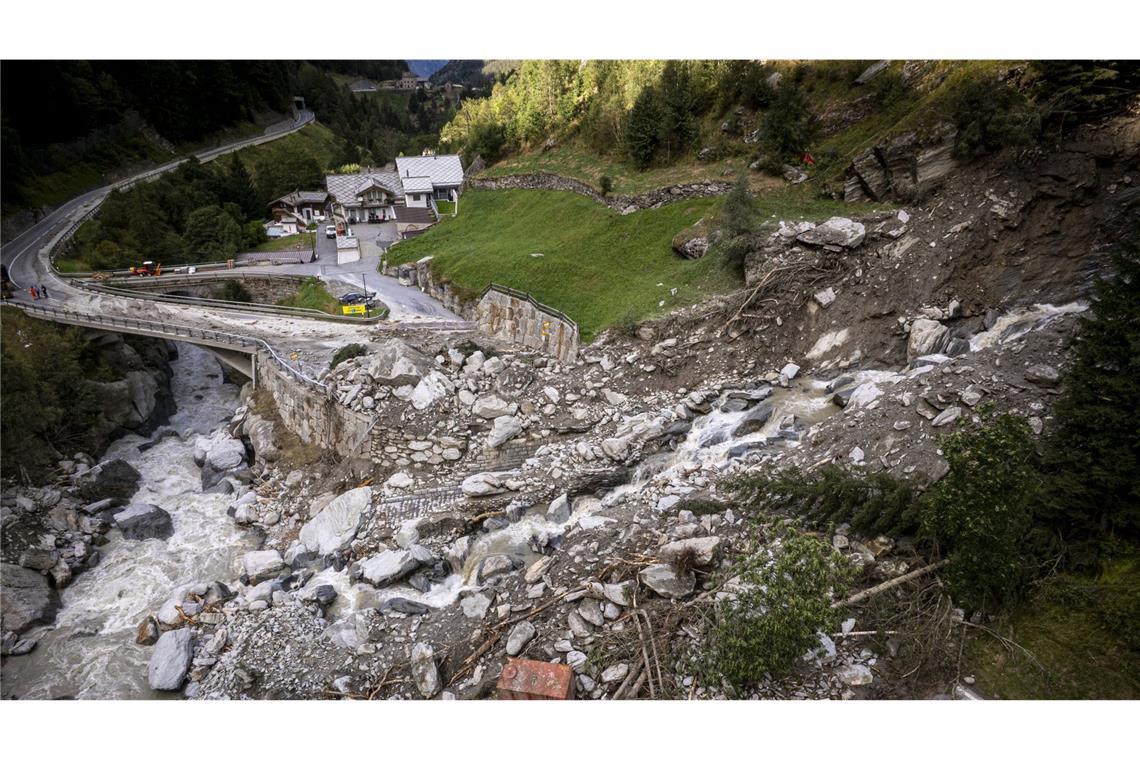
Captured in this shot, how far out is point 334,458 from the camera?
62.4 ft

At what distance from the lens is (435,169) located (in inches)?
1845

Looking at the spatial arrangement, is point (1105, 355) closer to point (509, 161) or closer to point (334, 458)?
point (334, 458)

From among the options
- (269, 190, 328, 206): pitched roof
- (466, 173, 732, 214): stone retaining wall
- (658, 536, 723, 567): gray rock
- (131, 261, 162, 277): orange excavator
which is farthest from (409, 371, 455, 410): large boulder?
(269, 190, 328, 206): pitched roof

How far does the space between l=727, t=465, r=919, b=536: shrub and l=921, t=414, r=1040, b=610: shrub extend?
1.35 m

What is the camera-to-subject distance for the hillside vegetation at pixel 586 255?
830 inches

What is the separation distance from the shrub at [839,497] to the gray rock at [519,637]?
523cm

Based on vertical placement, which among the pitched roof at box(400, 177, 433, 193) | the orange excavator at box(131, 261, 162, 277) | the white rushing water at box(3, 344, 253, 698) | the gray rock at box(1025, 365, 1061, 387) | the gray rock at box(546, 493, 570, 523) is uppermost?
the pitched roof at box(400, 177, 433, 193)

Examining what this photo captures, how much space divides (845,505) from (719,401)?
21.8 ft

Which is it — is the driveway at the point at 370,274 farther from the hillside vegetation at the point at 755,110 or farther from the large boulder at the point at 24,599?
the large boulder at the point at 24,599

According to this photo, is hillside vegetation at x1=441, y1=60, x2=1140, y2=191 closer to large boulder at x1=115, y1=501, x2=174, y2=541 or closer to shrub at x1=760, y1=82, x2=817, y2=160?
shrub at x1=760, y1=82, x2=817, y2=160

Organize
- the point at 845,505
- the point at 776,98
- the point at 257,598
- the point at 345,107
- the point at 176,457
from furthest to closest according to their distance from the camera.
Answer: the point at 345,107 → the point at 776,98 → the point at 176,457 → the point at 257,598 → the point at 845,505

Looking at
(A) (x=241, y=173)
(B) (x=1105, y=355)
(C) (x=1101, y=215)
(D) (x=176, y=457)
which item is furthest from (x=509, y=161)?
(B) (x=1105, y=355)

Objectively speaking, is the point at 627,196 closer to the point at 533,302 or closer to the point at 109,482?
the point at 533,302

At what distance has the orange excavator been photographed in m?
30.6
